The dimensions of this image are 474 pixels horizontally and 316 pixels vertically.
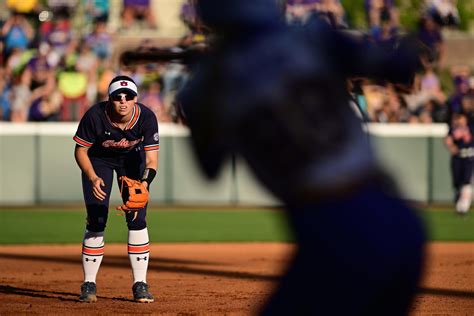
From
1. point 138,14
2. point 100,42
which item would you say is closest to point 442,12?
point 100,42

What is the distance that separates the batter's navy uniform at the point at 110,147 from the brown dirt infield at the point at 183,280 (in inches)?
32.1

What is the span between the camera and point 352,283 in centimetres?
341

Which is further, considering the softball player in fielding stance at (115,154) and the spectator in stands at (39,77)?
the spectator in stands at (39,77)

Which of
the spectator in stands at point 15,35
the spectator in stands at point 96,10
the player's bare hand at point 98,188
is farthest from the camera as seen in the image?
the spectator in stands at point 96,10

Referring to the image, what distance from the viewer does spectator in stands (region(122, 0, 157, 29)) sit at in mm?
24431

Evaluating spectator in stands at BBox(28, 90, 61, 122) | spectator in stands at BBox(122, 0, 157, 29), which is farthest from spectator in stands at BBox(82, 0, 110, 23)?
spectator in stands at BBox(28, 90, 61, 122)

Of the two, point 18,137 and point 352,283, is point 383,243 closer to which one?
point 352,283

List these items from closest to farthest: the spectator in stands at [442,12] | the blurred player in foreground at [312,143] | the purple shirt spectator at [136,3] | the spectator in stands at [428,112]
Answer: the blurred player in foreground at [312,143]
the spectator in stands at [428,112]
the spectator in stands at [442,12]
the purple shirt spectator at [136,3]

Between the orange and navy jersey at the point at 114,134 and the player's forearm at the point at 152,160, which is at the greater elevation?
the orange and navy jersey at the point at 114,134

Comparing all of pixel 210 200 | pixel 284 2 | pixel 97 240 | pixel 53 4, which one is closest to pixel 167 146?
pixel 210 200

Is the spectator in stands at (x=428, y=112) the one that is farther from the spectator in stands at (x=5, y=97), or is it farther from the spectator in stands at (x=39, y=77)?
the spectator in stands at (x=5, y=97)

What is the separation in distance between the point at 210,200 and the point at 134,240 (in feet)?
37.6

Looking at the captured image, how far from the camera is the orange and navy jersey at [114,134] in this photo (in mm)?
8438

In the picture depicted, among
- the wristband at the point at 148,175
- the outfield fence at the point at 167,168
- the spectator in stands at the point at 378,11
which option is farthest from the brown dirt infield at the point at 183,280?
the spectator in stands at the point at 378,11
